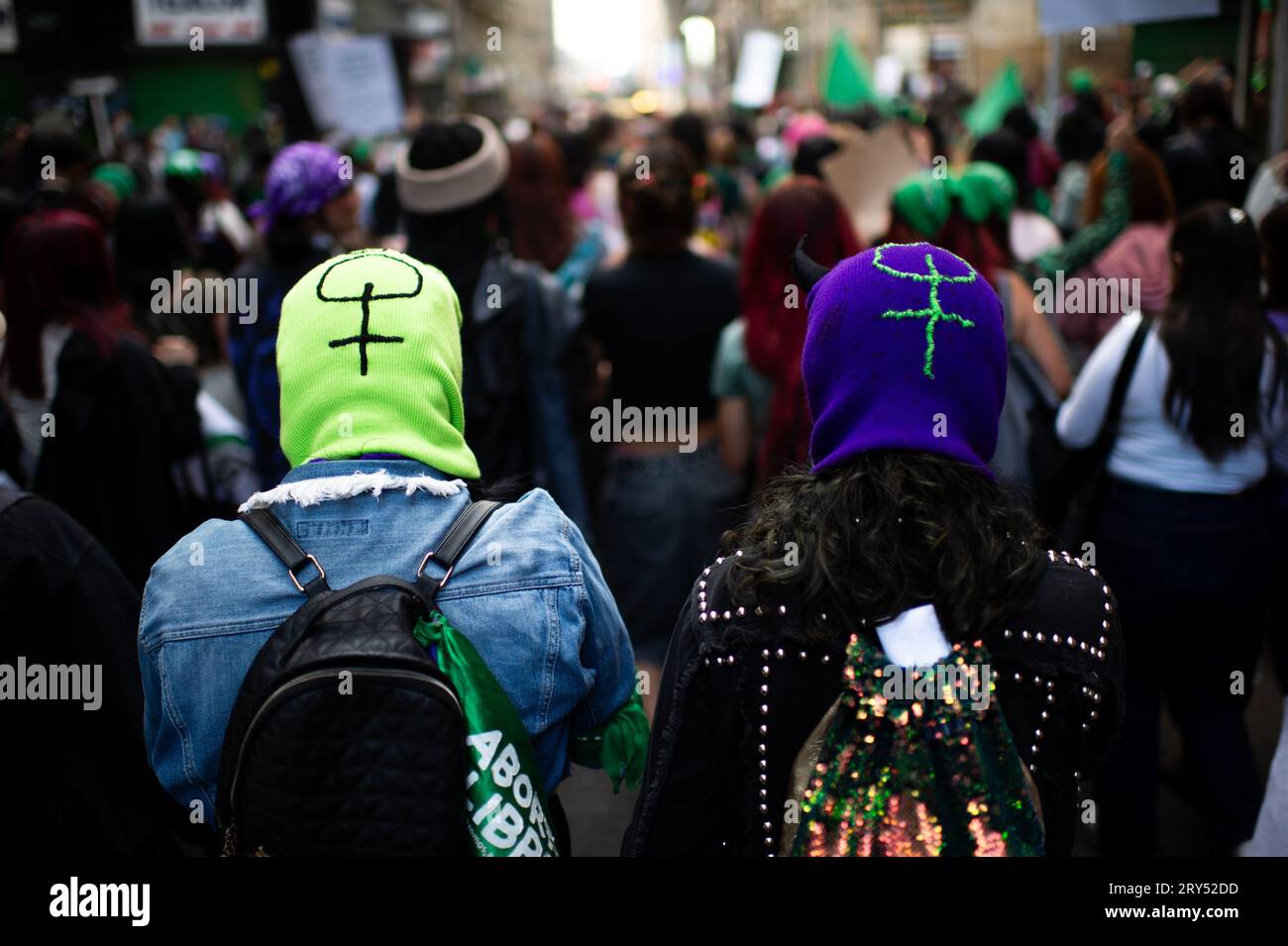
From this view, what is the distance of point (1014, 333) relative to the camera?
151 inches

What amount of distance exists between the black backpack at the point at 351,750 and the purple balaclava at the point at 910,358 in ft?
2.17

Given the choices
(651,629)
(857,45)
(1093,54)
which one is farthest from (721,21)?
(651,629)

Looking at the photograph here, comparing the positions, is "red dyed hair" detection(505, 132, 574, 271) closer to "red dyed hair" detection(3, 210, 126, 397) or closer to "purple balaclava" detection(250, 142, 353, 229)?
"purple balaclava" detection(250, 142, 353, 229)

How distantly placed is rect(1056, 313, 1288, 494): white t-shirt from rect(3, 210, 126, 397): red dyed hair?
3002 mm

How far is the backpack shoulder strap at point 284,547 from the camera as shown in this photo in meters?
1.71

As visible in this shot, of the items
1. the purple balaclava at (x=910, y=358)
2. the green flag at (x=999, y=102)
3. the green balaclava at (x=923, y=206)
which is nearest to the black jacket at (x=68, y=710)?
the purple balaclava at (x=910, y=358)

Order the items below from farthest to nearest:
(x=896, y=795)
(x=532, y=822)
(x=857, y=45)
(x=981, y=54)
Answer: (x=857, y=45)
(x=981, y=54)
(x=532, y=822)
(x=896, y=795)

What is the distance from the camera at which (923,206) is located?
3.87m

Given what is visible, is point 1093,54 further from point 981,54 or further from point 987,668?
point 987,668

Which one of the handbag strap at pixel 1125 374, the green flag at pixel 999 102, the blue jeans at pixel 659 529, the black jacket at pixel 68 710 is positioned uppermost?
the green flag at pixel 999 102

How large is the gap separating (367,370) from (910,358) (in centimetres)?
84

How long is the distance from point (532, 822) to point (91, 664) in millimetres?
1147

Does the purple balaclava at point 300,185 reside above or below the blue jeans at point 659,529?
above

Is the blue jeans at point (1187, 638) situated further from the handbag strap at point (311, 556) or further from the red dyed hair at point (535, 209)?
the red dyed hair at point (535, 209)
